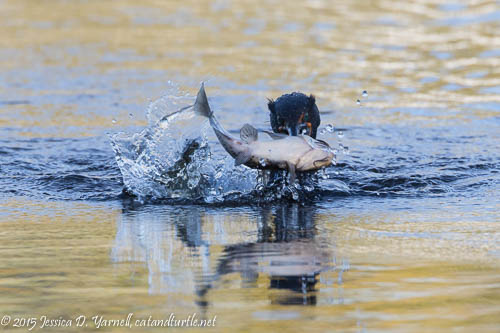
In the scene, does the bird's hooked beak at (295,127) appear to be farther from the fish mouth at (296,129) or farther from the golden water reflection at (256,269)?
the golden water reflection at (256,269)

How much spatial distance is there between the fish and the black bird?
607 mm

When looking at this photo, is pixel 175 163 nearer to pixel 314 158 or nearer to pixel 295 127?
pixel 295 127

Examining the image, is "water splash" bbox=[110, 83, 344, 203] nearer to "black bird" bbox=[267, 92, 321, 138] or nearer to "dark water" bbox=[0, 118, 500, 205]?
"dark water" bbox=[0, 118, 500, 205]

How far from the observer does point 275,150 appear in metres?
6.09

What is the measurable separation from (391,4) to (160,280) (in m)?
13.8

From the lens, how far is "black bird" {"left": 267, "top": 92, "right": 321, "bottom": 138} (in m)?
6.77

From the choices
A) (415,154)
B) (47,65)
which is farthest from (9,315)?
(47,65)

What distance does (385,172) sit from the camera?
812cm

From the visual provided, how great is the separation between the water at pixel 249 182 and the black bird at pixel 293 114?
0.52 m

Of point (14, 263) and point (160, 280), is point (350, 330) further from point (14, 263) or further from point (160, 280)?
point (14, 263)

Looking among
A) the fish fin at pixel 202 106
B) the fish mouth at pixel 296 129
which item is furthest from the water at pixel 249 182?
the fish fin at pixel 202 106

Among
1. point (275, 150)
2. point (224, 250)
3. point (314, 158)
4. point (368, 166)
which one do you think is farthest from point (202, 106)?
point (368, 166)

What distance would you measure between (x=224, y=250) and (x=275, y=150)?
96cm

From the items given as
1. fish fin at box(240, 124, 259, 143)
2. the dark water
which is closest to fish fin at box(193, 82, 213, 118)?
fish fin at box(240, 124, 259, 143)
